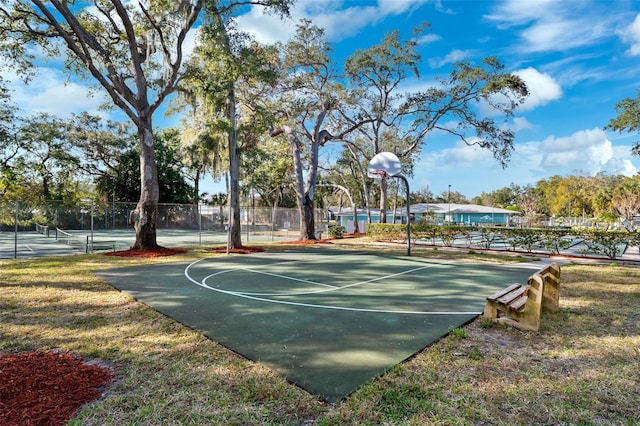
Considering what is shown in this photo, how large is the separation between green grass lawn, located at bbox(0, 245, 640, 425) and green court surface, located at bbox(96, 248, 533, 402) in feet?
0.65

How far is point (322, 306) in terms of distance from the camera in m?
5.20

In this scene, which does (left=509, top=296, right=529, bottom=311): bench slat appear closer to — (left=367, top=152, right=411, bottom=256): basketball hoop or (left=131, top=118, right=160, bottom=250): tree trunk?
(left=367, top=152, right=411, bottom=256): basketball hoop

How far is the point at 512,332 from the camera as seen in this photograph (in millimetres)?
4168

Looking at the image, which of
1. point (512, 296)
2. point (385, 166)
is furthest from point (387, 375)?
point (385, 166)

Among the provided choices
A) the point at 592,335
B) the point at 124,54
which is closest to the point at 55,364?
the point at 592,335

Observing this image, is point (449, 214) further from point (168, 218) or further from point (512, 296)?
point (512, 296)

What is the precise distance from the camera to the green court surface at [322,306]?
10.9ft

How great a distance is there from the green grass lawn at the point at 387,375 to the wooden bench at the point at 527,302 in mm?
175

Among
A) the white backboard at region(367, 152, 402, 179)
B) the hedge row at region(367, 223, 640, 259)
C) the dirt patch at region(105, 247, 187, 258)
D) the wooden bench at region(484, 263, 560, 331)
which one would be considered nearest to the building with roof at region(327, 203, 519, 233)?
the hedge row at region(367, 223, 640, 259)

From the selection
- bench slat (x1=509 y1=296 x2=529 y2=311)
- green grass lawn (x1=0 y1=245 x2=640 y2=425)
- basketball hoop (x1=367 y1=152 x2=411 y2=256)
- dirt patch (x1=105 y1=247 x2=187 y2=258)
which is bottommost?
green grass lawn (x1=0 y1=245 x2=640 y2=425)

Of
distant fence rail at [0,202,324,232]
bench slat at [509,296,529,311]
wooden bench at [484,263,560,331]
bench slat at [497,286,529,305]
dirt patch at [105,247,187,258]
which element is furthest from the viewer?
distant fence rail at [0,202,324,232]

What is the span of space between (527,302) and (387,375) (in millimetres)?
2433

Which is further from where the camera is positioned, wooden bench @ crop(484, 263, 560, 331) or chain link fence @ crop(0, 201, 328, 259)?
chain link fence @ crop(0, 201, 328, 259)

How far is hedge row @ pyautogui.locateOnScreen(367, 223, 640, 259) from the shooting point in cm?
1148
